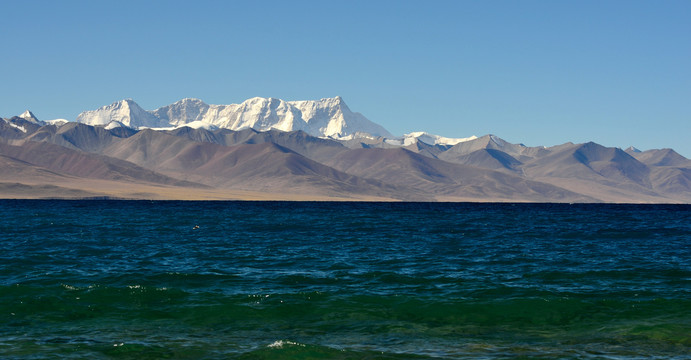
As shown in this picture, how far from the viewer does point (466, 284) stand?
4059cm

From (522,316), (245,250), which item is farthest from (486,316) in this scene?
(245,250)

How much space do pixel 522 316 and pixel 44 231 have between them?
226 ft

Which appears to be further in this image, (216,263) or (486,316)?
(216,263)

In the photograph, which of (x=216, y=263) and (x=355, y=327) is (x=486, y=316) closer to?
(x=355, y=327)

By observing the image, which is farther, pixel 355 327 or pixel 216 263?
pixel 216 263

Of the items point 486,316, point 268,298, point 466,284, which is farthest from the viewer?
point 466,284

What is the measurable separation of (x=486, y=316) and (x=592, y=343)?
5.95 meters

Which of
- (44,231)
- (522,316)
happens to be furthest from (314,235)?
(522,316)

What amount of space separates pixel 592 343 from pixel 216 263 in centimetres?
2937

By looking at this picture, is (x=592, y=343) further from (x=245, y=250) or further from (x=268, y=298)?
(x=245, y=250)

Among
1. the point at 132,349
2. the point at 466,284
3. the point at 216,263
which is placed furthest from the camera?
the point at 216,263

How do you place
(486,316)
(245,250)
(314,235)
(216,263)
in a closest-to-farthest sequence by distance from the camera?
1. (486,316)
2. (216,263)
3. (245,250)
4. (314,235)

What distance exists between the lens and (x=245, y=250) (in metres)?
61.1

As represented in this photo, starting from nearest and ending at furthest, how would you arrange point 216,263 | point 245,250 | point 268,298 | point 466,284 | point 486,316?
point 486,316
point 268,298
point 466,284
point 216,263
point 245,250
